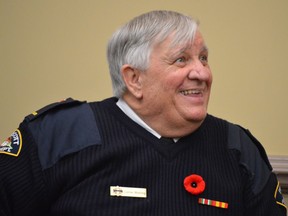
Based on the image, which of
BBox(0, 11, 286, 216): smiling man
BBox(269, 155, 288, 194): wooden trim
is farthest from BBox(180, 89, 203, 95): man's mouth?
BBox(269, 155, 288, 194): wooden trim

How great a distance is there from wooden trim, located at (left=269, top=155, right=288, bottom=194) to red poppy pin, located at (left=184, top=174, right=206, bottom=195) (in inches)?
25.1

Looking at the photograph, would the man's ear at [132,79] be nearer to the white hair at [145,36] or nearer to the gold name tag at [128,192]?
the white hair at [145,36]

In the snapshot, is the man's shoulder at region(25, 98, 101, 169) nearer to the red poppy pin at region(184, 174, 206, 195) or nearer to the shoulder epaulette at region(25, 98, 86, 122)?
the shoulder epaulette at region(25, 98, 86, 122)

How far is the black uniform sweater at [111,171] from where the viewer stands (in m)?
1.11

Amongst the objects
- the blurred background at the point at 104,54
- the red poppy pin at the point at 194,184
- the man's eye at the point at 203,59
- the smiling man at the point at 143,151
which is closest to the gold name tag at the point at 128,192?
the smiling man at the point at 143,151

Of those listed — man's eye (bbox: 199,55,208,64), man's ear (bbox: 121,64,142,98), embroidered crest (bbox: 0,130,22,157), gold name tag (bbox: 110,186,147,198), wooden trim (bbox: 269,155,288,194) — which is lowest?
wooden trim (bbox: 269,155,288,194)

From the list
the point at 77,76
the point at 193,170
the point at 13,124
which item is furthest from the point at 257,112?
the point at 13,124

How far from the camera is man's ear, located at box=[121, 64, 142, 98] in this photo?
1234mm

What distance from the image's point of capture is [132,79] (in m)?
1.25

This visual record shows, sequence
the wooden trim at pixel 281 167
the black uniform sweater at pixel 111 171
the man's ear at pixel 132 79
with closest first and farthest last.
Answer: the black uniform sweater at pixel 111 171 < the man's ear at pixel 132 79 < the wooden trim at pixel 281 167

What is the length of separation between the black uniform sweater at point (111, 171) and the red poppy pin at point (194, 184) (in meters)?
0.02

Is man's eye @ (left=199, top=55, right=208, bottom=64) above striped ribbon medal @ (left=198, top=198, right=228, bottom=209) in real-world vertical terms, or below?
above

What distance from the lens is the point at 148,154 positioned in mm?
1177

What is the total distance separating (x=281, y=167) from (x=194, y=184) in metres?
Answer: 0.66
